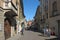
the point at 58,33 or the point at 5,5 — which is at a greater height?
the point at 5,5

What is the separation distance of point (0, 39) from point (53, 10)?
21.5m

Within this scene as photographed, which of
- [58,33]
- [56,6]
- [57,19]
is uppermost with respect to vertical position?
[56,6]

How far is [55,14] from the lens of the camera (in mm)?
38125

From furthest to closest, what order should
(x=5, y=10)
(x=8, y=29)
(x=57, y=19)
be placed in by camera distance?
(x=57, y=19) → (x=8, y=29) → (x=5, y=10)

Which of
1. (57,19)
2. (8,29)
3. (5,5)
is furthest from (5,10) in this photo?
(57,19)

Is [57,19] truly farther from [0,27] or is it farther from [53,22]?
[0,27]

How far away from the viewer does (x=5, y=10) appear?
75.0ft

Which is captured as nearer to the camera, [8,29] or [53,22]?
[8,29]

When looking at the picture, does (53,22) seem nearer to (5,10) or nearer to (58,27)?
(58,27)

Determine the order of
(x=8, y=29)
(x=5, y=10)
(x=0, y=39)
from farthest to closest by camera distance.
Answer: (x=8, y=29) → (x=5, y=10) → (x=0, y=39)

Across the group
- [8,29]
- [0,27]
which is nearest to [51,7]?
[8,29]

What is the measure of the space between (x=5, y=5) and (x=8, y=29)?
5.35 m

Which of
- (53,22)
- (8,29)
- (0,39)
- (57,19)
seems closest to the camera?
(0,39)

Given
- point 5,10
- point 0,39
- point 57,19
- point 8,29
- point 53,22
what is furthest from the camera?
point 53,22
